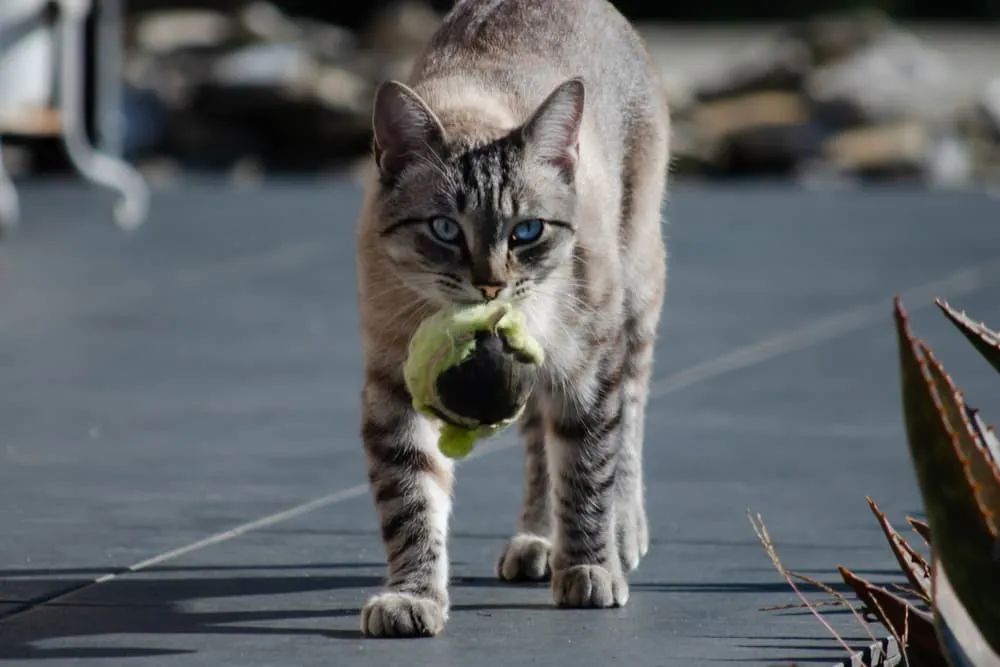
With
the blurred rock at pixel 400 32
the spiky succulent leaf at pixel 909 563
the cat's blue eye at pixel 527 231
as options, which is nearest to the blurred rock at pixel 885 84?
the blurred rock at pixel 400 32

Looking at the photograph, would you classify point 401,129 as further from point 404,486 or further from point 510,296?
point 404,486

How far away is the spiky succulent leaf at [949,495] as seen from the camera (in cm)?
238

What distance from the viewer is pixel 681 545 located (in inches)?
180

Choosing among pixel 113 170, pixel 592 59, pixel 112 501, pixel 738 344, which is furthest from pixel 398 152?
pixel 113 170

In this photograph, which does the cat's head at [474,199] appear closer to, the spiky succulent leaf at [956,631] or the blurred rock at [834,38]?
the spiky succulent leaf at [956,631]

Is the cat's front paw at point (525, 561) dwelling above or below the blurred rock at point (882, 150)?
above

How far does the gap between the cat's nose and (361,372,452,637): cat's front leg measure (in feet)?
0.97

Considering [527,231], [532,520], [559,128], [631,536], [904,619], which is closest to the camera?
[904,619]

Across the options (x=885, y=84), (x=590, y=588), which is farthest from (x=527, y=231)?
(x=885, y=84)

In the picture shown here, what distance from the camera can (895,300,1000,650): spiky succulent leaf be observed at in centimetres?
238

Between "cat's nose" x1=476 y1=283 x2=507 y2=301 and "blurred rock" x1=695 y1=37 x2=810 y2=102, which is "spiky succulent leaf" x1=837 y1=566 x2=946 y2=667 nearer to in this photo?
"cat's nose" x1=476 y1=283 x2=507 y2=301

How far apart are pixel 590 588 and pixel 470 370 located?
1.99 ft

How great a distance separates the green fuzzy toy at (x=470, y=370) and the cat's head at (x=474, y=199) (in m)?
0.08

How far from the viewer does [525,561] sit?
14.0ft
